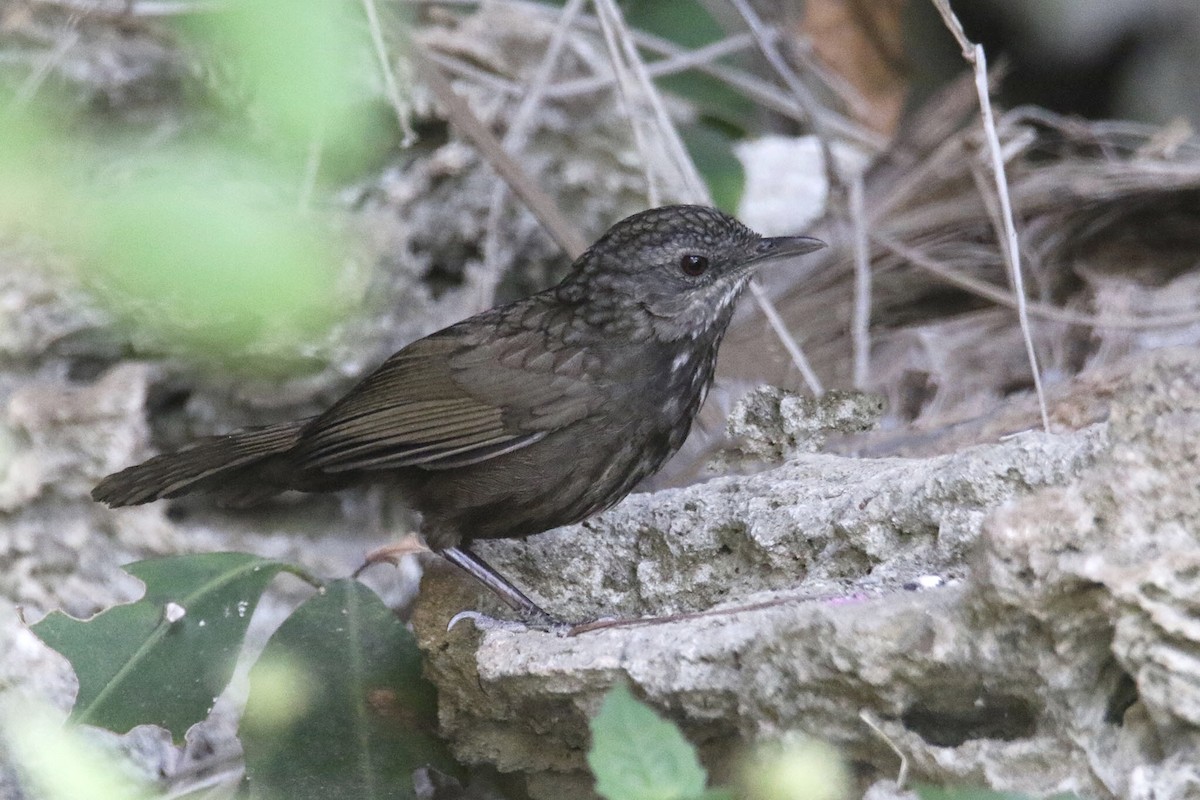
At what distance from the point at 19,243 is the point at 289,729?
215cm

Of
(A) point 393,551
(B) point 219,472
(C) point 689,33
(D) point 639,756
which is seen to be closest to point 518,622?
(A) point 393,551

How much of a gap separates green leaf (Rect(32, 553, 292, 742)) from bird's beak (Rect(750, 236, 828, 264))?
1640 millimetres

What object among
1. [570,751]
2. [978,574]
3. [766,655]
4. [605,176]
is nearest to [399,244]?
[605,176]

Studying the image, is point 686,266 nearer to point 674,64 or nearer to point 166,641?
point 166,641

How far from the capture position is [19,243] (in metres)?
4.72

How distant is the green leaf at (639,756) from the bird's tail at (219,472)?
2.26 meters

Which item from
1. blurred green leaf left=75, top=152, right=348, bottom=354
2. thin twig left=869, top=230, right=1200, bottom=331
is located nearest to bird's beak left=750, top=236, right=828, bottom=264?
thin twig left=869, top=230, right=1200, bottom=331

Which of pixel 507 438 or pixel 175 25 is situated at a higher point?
pixel 175 25

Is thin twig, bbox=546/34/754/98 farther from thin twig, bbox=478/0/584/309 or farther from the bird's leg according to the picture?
the bird's leg

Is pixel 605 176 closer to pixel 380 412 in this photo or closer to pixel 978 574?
pixel 380 412

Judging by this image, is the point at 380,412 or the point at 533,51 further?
the point at 533,51

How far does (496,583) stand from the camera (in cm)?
363

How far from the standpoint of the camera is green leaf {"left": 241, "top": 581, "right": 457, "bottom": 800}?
3.47m

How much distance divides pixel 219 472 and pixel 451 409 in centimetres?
76
